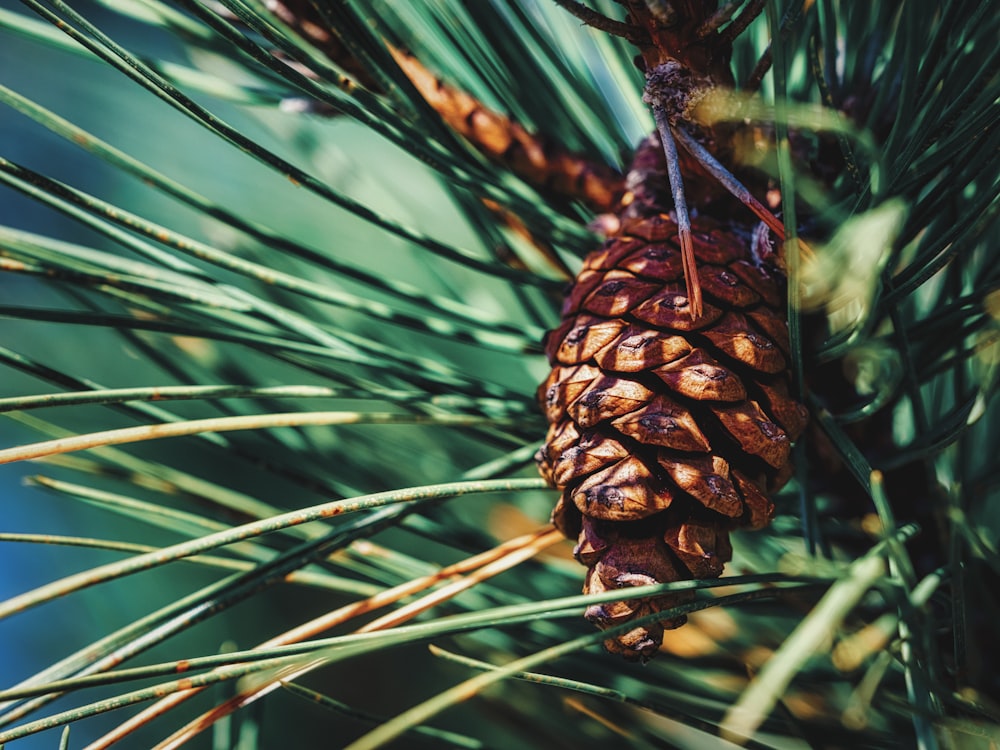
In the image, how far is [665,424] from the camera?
40 cm

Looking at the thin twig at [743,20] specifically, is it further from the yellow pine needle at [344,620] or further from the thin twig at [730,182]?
the yellow pine needle at [344,620]

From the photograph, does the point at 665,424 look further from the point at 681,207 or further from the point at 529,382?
the point at 529,382

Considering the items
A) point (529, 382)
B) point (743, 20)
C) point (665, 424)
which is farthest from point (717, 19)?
point (529, 382)

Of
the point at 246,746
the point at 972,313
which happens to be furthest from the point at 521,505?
the point at 972,313

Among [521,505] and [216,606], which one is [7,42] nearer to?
[521,505]

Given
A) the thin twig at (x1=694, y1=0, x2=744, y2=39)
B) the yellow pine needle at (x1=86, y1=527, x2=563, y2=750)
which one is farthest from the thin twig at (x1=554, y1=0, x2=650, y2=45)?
the yellow pine needle at (x1=86, y1=527, x2=563, y2=750)

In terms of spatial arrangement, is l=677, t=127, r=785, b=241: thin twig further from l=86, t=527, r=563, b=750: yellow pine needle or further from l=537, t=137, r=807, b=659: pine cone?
l=86, t=527, r=563, b=750: yellow pine needle

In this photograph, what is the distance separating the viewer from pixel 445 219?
3.83 feet

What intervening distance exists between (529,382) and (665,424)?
1.85ft

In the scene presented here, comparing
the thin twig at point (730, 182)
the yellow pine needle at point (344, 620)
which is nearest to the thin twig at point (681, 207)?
the thin twig at point (730, 182)

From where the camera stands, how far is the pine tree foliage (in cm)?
36

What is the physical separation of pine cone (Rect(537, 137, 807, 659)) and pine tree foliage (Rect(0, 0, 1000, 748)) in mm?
25

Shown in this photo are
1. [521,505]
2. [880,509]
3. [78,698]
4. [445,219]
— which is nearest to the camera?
[880,509]

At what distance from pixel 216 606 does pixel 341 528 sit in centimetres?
8
